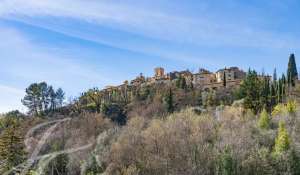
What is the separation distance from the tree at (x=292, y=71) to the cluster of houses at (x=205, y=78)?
10602 millimetres

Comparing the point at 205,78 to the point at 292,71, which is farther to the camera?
the point at 205,78

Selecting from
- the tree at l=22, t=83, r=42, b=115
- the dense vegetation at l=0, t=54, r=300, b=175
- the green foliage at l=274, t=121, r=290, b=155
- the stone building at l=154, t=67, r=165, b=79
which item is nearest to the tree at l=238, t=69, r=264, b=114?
the dense vegetation at l=0, t=54, r=300, b=175

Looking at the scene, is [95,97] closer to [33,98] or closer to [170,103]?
[33,98]

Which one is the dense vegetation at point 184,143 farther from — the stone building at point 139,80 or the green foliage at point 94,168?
the stone building at point 139,80

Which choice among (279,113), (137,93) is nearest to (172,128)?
(279,113)

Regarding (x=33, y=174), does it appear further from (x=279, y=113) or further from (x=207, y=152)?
(x=279, y=113)

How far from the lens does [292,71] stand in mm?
51250

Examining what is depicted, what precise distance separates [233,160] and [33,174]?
463 inches

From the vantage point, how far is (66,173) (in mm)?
32625

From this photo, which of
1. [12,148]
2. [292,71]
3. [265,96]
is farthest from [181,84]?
[12,148]

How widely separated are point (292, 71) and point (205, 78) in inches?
825

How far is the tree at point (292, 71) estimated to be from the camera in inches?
1976

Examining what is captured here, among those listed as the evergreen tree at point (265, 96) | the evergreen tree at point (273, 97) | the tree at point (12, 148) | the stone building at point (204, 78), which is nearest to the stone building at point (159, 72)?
the stone building at point (204, 78)

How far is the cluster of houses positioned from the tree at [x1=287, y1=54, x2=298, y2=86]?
34.8ft
